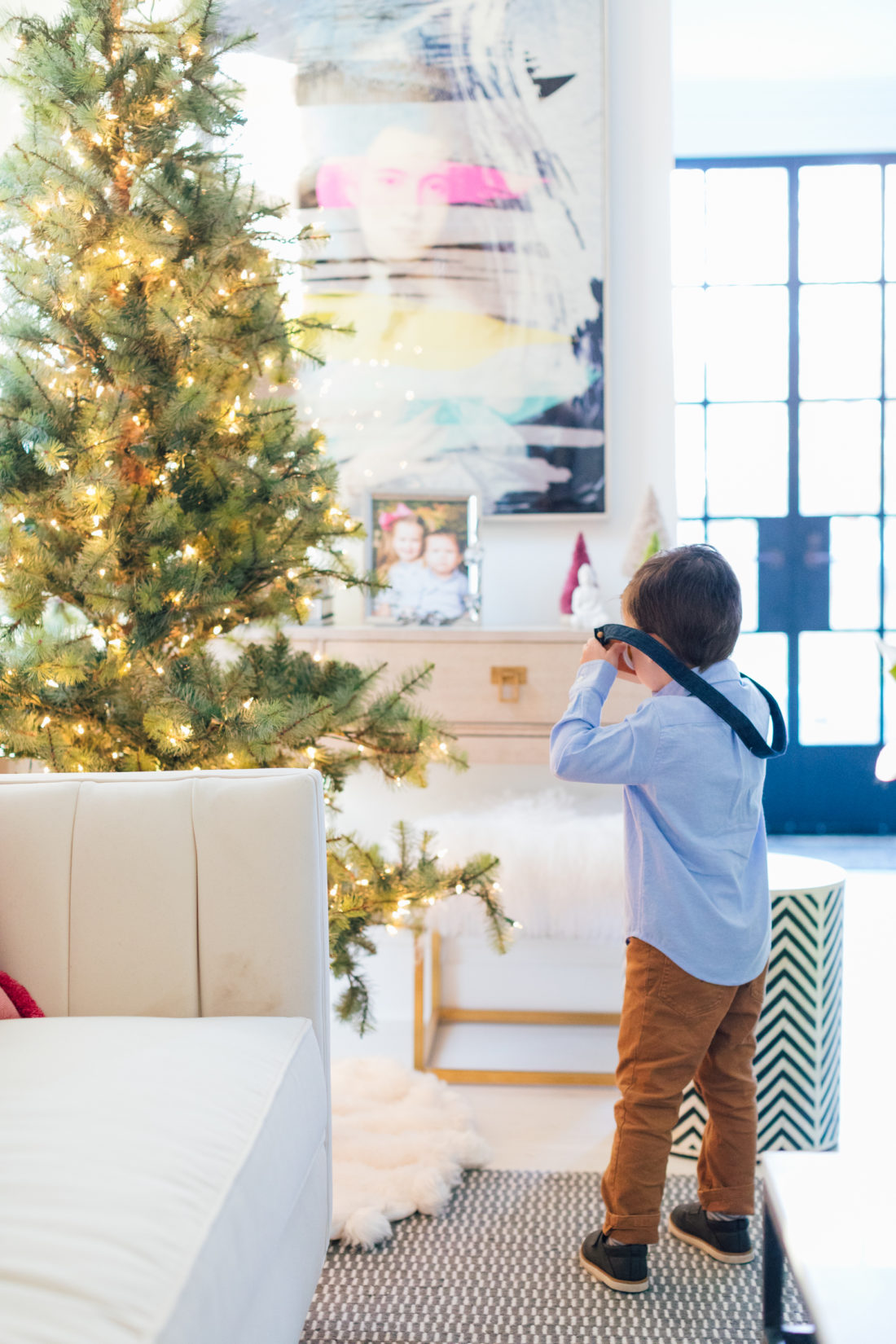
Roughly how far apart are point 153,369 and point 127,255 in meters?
0.20

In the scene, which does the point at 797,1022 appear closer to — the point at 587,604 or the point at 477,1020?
the point at 477,1020

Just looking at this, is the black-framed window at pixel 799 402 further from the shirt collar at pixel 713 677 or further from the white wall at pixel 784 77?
the shirt collar at pixel 713 677

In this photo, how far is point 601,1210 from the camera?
1647 millimetres

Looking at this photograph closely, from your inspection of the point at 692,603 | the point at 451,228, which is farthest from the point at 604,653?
the point at 451,228

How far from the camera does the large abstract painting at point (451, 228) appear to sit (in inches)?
115

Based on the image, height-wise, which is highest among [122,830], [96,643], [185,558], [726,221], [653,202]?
[726,221]

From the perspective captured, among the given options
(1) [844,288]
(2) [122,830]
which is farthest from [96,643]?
(1) [844,288]

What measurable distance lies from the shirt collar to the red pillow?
3.08 feet

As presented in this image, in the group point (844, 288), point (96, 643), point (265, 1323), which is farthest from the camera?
point (844, 288)

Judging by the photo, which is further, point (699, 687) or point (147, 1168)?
point (699, 687)

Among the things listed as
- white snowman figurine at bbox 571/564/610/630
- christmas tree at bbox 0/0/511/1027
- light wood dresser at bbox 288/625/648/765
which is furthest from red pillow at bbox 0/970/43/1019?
white snowman figurine at bbox 571/564/610/630

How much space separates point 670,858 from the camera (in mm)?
1407

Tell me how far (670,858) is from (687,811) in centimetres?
7

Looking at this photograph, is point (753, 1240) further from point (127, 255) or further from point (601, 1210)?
point (127, 255)
